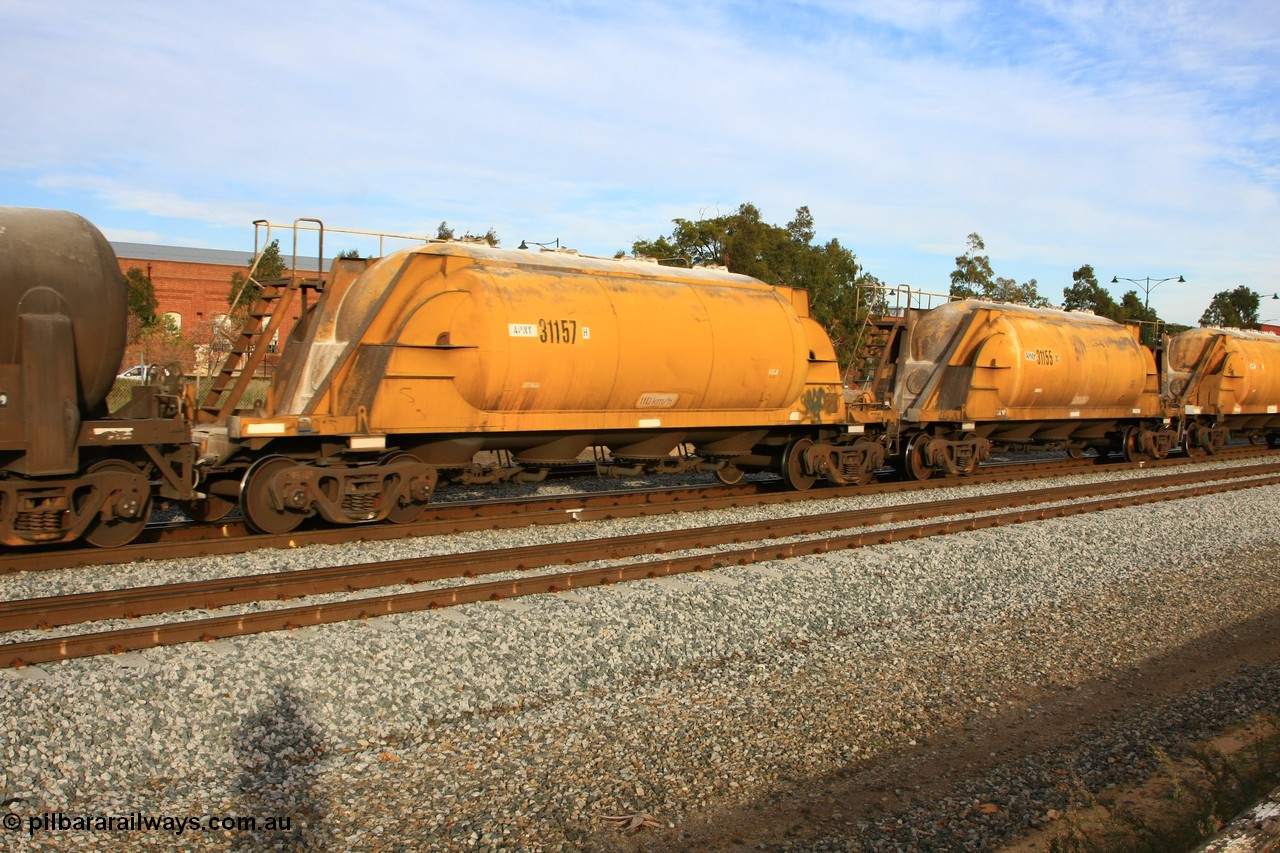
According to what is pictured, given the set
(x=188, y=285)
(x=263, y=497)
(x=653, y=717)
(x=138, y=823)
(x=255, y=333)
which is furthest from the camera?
(x=188, y=285)

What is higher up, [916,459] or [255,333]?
[255,333]

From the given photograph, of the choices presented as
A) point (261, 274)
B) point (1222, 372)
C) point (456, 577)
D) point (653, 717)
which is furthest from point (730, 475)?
point (1222, 372)

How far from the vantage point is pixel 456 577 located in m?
9.24

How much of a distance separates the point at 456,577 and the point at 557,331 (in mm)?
3810

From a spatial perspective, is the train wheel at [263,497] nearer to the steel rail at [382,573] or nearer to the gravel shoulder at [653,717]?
the steel rail at [382,573]

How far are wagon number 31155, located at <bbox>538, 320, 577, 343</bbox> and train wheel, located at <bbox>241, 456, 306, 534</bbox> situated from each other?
126 inches

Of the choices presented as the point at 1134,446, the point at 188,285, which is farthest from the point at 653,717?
the point at 188,285

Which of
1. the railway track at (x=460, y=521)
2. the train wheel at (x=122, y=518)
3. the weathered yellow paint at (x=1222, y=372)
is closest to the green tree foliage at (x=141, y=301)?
the railway track at (x=460, y=521)

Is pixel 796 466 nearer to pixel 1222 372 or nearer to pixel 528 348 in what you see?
pixel 528 348

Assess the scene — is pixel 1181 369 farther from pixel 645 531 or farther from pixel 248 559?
pixel 248 559

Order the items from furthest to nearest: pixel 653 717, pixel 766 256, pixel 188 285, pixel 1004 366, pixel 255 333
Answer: pixel 188 285 → pixel 766 256 → pixel 1004 366 → pixel 255 333 → pixel 653 717

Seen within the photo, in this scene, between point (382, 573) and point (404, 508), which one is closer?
point (382, 573)

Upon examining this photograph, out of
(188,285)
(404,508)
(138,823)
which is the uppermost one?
(188,285)

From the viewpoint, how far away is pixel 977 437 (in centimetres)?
1892
